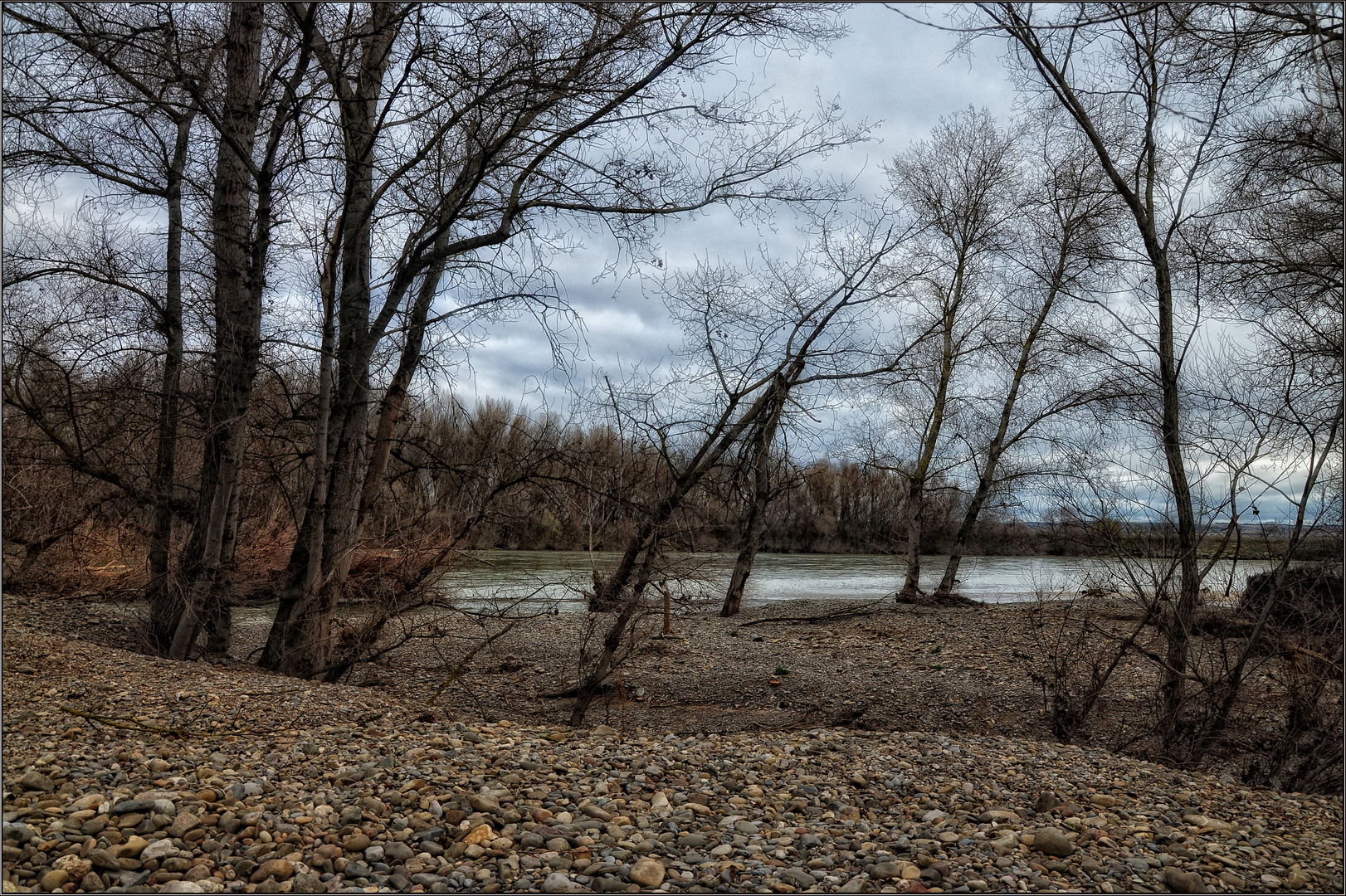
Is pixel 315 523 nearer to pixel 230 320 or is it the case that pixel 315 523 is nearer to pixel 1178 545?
pixel 230 320

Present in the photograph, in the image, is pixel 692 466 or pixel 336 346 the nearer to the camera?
pixel 692 466

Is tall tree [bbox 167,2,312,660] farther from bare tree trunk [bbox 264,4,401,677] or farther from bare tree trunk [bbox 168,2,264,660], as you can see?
bare tree trunk [bbox 264,4,401,677]

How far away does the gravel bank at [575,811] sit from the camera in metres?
3.08

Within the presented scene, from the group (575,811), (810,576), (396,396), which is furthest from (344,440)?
(810,576)

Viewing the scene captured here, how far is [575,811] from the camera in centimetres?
369

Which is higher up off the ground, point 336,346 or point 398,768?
point 336,346

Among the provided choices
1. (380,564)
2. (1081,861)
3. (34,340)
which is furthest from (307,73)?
(1081,861)

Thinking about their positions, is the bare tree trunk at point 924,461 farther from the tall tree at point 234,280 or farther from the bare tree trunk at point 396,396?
the tall tree at point 234,280

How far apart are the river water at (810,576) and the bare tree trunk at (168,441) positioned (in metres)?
2.55

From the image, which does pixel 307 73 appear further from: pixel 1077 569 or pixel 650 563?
pixel 1077 569

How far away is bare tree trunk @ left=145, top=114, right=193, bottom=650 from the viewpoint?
24.3 ft

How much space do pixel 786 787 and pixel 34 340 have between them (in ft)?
20.8

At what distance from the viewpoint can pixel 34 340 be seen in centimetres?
637

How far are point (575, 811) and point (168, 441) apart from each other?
241 inches
